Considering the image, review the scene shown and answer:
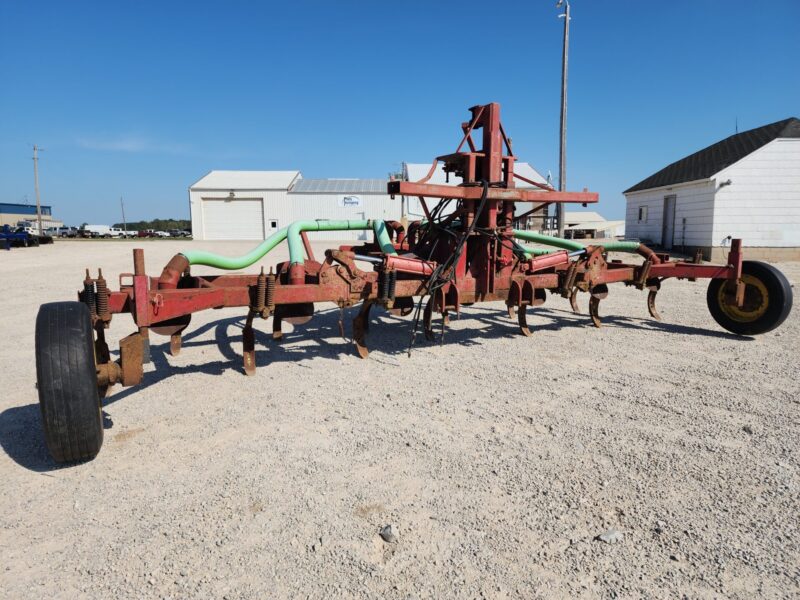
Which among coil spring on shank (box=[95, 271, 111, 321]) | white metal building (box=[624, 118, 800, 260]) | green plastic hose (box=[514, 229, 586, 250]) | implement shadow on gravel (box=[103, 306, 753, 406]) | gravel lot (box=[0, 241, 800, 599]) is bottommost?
gravel lot (box=[0, 241, 800, 599])

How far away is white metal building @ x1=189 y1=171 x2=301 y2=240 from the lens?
1517 inches

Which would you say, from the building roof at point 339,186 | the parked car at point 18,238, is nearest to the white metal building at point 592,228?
the building roof at point 339,186

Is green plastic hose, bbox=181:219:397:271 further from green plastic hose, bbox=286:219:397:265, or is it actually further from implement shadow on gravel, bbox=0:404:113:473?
implement shadow on gravel, bbox=0:404:113:473

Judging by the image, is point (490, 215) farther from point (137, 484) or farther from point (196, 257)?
point (137, 484)

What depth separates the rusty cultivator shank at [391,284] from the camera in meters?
2.73

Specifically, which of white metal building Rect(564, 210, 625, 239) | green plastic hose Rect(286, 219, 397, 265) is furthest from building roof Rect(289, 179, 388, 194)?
green plastic hose Rect(286, 219, 397, 265)

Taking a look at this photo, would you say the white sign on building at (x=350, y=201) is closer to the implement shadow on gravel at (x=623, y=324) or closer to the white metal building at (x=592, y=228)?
the white metal building at (x=592, y=228)

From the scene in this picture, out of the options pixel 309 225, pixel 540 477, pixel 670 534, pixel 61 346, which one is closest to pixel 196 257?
pixel 309 225

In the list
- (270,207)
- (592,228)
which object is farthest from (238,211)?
(592,228)

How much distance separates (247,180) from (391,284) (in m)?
40.0

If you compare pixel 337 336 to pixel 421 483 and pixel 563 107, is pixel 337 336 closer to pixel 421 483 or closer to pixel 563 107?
pixel 421 483

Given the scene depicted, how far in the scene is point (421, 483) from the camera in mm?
2678

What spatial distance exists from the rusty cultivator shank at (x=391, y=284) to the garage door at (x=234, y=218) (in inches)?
1351

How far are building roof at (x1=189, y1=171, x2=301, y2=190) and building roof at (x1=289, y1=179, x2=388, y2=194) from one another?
1.03 m
